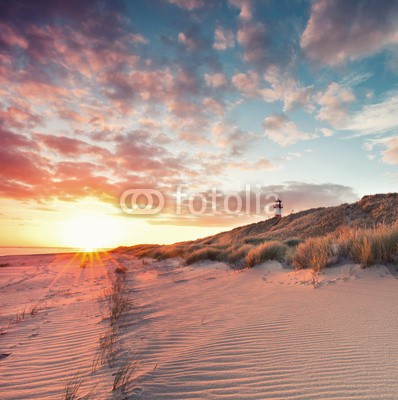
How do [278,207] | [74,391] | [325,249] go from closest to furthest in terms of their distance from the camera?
[74,391], [325,249], [278,207]

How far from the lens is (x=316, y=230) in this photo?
33.2 m

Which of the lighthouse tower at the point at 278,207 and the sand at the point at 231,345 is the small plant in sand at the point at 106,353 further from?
the lighthouse tower at the point at 278,207

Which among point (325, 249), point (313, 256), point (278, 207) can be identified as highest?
point (278, 207)

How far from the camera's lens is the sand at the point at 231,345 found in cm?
245

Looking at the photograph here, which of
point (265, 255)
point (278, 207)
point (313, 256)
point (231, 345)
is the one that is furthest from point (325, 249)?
point (278, 207)

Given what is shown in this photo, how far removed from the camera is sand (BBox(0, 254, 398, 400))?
2.45m

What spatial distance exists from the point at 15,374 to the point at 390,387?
3577mm

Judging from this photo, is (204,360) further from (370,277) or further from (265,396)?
(370,277)

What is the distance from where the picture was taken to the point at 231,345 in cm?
340

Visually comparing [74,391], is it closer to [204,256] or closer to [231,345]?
[231,345]

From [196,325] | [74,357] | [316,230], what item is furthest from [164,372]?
[316,230]

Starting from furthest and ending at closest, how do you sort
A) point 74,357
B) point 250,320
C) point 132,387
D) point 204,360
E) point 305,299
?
point 305,299, point 250,320, point 74,357, point 204,360, point 132,387

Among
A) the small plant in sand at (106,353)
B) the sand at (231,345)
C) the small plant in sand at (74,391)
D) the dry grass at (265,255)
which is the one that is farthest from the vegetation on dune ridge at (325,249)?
the small plant in sand at (74,391)

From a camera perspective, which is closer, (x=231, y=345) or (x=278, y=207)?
→ (x=231, y=345)
